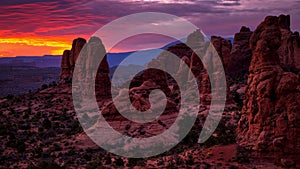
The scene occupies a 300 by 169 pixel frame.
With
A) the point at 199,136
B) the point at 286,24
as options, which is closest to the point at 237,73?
the point at 286,24

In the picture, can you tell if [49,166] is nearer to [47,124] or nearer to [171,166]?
[171,166]

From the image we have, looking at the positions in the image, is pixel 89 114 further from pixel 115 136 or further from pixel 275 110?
pixel 275 110

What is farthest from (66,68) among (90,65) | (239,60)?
(239,60)

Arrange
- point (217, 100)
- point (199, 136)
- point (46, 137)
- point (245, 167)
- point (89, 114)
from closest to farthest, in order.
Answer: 1. point (245, 167)
2. point (199, 136)
3. point (46, 137)
4. point (217, 100)
5. point (89, 114)

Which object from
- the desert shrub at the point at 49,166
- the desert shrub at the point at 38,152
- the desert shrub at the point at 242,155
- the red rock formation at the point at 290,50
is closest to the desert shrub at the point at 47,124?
the desert shrub at the point at 38,152

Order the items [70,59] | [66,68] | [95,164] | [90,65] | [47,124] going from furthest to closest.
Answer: [66,68] < [70,59] < [90,65] < [47,124] < [95,164]

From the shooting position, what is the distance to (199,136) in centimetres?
3431

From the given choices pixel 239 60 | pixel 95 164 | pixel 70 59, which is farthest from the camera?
pixel 239 60

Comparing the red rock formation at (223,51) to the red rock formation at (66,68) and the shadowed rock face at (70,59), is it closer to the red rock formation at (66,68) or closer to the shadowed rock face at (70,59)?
the shadowed rock face at (70,59)

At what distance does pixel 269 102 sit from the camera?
22.6m

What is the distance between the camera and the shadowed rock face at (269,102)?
2172 cm

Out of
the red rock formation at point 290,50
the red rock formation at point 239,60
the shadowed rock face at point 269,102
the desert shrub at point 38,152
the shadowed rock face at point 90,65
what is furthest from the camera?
the red rock formation at point 239,60

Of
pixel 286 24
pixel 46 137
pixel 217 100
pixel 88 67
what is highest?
pixel 286 24

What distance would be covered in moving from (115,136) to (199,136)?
8.14 m
